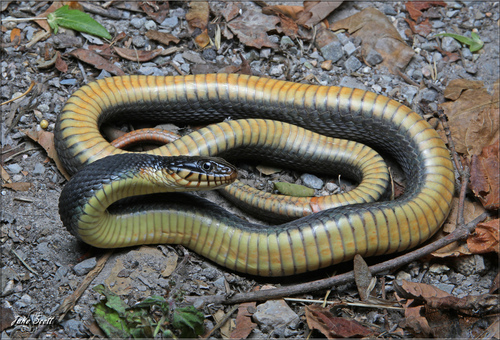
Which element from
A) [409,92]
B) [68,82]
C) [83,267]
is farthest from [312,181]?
[68,82]

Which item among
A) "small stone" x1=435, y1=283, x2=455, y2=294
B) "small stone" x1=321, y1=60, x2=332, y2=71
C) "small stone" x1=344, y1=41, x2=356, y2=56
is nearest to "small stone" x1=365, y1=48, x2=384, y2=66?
"small stone" x1=344, y1=41, x2=356, y2=56

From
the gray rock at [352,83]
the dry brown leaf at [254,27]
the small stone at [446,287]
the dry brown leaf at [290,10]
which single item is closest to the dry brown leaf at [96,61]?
the dry brown leaf at [254,27]

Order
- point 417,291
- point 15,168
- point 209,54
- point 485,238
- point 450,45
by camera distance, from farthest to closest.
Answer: point 450,45 → point 209,54 → point 15,168 → point 485,238 → point 417,291

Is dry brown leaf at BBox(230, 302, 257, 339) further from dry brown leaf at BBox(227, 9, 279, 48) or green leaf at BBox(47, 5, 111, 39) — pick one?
green leaf at BBox(47, 5, 111, 39)

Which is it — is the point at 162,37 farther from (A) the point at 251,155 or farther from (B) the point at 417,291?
(B) the point at 417,291

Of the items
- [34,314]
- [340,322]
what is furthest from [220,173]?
[34,314]

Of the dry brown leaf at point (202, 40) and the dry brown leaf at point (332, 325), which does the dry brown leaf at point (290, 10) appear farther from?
the dry brown leaf at point (332, 325)
